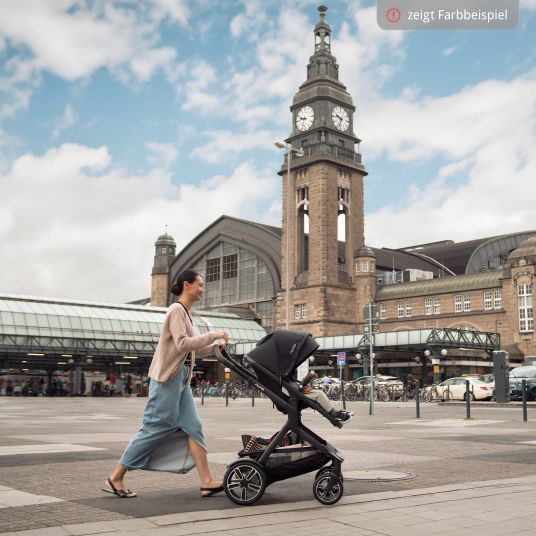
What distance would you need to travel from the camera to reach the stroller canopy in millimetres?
6512

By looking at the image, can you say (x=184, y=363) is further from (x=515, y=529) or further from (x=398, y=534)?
(x=515, y=529)

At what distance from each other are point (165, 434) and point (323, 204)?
229 ft

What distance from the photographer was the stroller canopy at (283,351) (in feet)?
21.4

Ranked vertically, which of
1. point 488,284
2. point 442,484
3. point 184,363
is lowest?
point 442,484

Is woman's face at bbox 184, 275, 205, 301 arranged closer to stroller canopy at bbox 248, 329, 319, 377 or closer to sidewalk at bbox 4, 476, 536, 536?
stroller canopy at bbox 248, 329, 319, 377

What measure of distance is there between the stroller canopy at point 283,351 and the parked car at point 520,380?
28972 mm

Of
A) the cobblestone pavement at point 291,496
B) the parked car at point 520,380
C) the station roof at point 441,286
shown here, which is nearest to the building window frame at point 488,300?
the station roof at point 441,286

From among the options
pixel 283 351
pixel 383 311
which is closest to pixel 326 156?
pixel 383 311

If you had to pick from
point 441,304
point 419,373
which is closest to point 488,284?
point 441,304

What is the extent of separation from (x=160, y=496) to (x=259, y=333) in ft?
245

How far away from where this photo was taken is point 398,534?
5.12 meters

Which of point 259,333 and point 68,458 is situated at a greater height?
point 259,333

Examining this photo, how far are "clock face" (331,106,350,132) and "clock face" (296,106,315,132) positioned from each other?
2.43 m

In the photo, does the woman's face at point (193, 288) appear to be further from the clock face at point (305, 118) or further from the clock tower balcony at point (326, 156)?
the clock face at point (305, 118)
